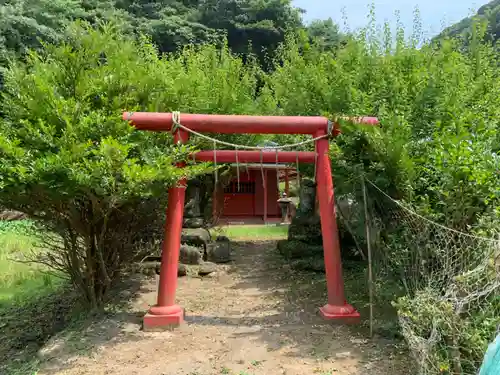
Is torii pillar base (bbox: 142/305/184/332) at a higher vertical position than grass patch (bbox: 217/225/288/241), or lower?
lower

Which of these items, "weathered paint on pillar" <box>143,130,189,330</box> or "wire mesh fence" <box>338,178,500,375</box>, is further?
"weathered paint on pillar" <box>143,130,189,330</box>

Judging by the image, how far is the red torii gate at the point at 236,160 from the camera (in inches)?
217

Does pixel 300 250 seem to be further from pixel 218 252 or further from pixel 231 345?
pixel 231 345

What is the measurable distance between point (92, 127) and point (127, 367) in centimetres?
262

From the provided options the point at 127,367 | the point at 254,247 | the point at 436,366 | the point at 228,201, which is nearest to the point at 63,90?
the point at 127,367

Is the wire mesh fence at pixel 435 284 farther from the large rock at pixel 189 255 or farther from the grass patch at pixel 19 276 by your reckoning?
the grass patch at pixel 19 276

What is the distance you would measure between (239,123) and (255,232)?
29.2ft

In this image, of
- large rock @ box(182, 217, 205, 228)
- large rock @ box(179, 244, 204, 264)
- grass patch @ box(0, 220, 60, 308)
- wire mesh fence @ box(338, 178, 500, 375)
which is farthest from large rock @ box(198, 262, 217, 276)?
wire mesh fence @ box(338, 178, 500, 375)

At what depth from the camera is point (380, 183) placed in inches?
206

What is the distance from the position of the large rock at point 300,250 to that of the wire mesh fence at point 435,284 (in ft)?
12.1

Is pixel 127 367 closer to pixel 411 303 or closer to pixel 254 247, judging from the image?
pixel 411 303

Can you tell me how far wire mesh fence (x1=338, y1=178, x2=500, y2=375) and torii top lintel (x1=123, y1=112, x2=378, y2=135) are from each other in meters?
1.09

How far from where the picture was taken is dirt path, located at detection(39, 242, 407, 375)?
4.42 metres

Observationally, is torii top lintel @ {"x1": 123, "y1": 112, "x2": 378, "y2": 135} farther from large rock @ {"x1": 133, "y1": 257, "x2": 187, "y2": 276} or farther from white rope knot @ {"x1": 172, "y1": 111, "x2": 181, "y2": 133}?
large rock @ {"x1": 133, "y1": 257, "x2": 187, "y2": 276}
